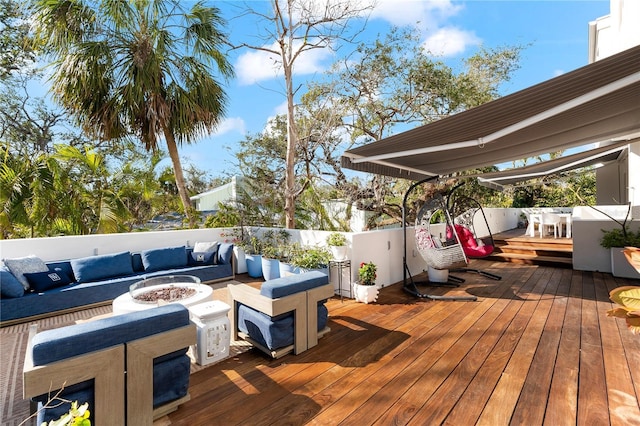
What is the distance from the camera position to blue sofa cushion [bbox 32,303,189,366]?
5.79 feet

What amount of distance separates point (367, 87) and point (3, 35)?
10.1 meters

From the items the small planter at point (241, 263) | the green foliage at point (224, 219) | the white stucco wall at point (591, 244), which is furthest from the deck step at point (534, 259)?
the green foliage at point (224, 219)

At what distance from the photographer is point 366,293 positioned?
463 cm

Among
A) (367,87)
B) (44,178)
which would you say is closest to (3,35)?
(44,178)

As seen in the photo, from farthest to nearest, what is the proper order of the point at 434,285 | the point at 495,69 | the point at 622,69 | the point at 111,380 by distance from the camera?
the point at 495,69 → the point at 434,285 → the point at 622,69 → the point at 111,380

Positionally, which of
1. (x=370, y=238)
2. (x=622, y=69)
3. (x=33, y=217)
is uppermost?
(x=622, y=69)

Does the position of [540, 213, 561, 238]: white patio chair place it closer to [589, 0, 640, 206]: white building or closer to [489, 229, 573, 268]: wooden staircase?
[489, 229, 573, 268]: wooden staircase

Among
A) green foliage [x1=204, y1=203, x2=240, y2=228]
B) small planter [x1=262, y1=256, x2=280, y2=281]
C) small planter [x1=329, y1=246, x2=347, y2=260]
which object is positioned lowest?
small planter [x1=262, y1=256, x2=280, y2=281]

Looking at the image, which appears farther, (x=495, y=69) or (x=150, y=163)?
(x=495, y=69)

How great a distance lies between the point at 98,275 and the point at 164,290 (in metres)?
1.96

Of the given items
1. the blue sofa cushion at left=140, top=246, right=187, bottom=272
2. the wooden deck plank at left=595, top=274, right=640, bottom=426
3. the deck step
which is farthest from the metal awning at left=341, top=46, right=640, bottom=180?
the deck step

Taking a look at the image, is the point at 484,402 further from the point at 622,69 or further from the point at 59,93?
the point at 59,93

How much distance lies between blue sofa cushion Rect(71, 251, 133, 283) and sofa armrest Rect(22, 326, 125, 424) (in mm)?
3511

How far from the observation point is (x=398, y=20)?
7.98m
